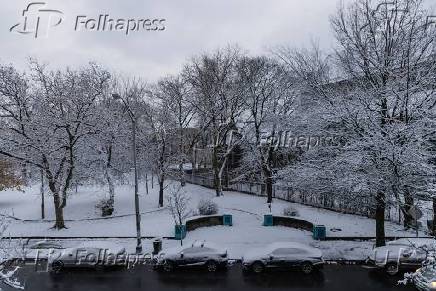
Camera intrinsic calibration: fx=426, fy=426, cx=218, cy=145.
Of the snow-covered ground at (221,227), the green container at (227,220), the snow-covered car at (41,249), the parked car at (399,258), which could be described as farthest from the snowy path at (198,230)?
the parked car at (399,258)

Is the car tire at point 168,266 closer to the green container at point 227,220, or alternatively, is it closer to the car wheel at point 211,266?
the car wheel at point 211,266

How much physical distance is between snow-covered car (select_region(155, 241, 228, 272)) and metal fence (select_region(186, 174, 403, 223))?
742 cm

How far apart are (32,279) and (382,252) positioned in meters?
15.3

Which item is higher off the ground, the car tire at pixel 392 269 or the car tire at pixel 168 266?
the car tire at pixel 392 269

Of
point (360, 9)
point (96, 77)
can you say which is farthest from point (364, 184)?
point (96, 77)

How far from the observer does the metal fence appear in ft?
76.1

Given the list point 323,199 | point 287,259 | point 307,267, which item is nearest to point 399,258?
point 307,267

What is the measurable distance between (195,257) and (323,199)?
13668mm

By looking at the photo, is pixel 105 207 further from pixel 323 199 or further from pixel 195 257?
pixel 323 199

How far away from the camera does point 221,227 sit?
27.1 m

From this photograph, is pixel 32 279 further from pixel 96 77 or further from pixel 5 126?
pixel 96 77

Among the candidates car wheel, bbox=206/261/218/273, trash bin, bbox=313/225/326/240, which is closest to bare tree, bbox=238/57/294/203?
trash bin, bbox=313/225/326/240

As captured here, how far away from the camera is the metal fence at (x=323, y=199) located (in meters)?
23.2

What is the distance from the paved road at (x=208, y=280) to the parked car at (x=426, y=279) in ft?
5.79
